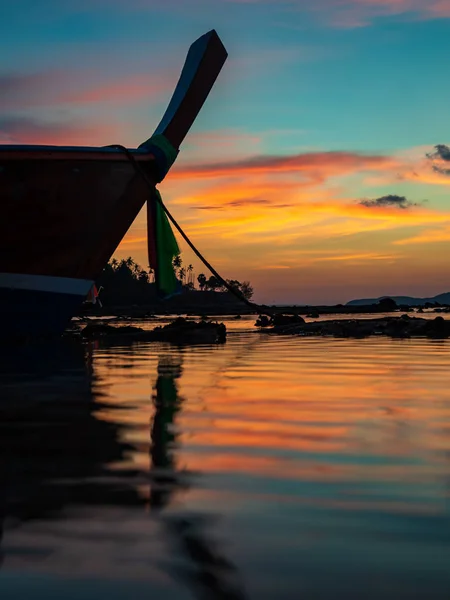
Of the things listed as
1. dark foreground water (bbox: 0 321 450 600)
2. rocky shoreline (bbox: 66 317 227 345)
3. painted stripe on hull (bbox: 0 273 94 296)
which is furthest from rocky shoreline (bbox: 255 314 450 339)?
dark foreground water (bbox: 0 321 450 600)

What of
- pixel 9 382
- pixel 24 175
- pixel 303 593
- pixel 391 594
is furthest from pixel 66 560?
pixel 24 175

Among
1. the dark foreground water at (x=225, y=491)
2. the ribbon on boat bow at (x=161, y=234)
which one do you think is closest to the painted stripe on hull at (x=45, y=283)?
the ribbon on boat bow at (x=161, y=234)

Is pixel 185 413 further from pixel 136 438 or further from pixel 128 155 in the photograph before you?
pixel 128 155

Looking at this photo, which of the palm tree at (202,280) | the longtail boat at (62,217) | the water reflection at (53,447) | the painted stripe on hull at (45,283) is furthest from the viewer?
the palm tree at (202,280)

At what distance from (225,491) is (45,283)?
1404 cm

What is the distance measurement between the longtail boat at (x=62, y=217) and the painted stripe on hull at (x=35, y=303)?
0.02 metres

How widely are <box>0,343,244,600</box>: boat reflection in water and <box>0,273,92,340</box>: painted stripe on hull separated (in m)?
9.70

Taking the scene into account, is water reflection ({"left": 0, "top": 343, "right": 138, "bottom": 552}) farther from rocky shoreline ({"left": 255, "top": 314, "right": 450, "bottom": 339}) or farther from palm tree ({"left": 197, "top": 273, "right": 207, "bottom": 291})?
palm tree ({"left": 197, "top": 273, "right": 207, "bottom": 291})

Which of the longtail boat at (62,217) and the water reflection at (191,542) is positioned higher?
the longtail boat at (62,217)

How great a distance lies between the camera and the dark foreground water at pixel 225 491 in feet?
10.2

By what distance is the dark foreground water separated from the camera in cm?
312

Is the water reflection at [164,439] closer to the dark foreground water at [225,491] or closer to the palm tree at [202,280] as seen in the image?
the dark foreground water at [225,491]

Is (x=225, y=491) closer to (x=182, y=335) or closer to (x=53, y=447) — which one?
(x=53, y=447)

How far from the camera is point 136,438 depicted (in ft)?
20.6
